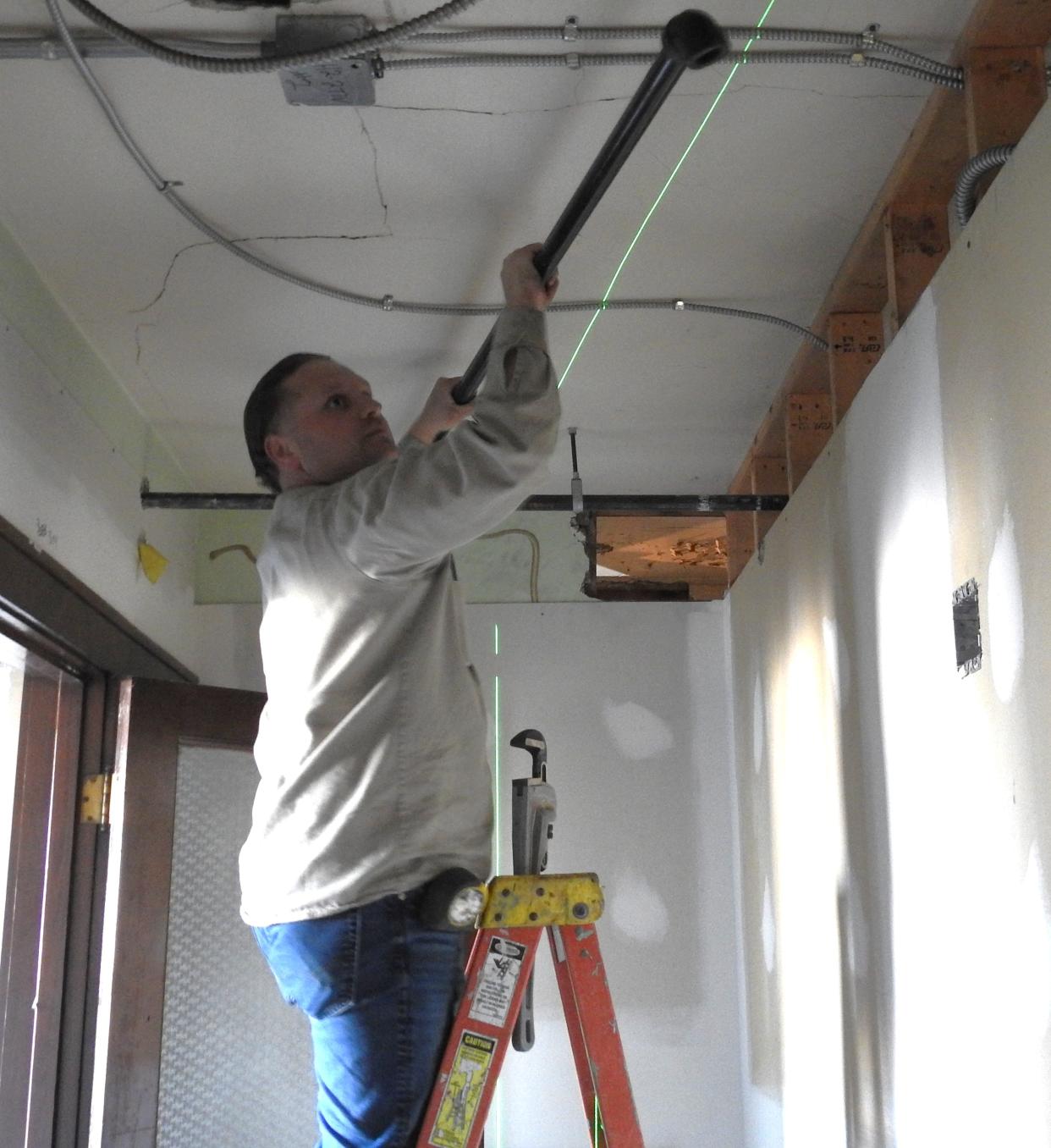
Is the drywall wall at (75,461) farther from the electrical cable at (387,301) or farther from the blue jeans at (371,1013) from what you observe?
the blue jeans at (371,1013)

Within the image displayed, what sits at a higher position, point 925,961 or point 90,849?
point 90,849

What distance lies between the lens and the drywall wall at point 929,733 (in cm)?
150

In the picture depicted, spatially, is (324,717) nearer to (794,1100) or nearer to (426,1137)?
(426,1137)

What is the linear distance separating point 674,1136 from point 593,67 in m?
2.70

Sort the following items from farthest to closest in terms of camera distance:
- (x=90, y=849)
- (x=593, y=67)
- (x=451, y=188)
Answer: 1. (x=90, y=849)
2. (x=451, y=188)
3. (x=593, y=67)

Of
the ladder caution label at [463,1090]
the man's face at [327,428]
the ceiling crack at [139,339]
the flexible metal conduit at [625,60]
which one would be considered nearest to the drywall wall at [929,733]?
the flexible metal conduit at [625,60]

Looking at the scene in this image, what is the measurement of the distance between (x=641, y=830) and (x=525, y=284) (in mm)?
2421

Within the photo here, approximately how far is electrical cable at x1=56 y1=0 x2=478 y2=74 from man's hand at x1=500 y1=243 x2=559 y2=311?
41 centimetres

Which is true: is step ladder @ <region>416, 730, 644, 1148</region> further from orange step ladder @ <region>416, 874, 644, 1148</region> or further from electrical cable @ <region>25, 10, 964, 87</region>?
electrical cable @ <region>25, 10, 964, 87</region>

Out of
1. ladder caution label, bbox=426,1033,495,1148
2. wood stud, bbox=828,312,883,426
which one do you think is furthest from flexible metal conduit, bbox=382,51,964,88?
ladder caution label, bbox=426,1033,495,1148

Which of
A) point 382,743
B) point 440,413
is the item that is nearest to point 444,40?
point 440,413

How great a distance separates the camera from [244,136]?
202 centimetres

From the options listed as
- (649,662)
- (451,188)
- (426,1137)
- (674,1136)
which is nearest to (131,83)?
(451,188)

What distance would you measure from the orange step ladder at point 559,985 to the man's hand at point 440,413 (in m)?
0.65
